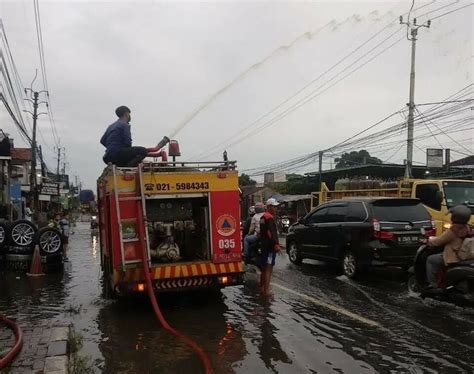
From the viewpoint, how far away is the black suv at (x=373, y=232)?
1010 centimetres

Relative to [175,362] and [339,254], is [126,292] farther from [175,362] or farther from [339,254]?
[339,254]

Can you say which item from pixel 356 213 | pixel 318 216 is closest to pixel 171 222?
pixel 356 213

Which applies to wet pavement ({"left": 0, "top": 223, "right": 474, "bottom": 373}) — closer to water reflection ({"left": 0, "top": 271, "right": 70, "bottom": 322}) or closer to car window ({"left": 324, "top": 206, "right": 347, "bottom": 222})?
water reflection ({"left": 0, "top": 271, "right": 70, "bottom": 322})

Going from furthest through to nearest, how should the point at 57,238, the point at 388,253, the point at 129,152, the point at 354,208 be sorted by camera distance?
the point at 57,238 → the point at 354,208 → the point at 388,253 → the point at 129,152

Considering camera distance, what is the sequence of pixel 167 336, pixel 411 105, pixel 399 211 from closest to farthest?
pixel 167 336 → pixel 399 211 → pixel 411 105

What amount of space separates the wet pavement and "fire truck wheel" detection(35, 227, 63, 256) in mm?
2048

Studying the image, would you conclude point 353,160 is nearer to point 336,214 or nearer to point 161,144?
point 336,214

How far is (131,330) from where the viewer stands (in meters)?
6.88

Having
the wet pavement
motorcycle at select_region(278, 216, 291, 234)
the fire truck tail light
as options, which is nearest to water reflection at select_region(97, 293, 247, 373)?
the wet pavement

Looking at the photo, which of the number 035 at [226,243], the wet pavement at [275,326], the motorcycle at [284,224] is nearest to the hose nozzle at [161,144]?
the number 035 at [226,243]

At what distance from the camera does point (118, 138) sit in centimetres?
834

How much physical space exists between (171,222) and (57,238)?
597 cm

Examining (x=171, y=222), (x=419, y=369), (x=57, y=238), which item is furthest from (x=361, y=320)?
(x=57, y=238)

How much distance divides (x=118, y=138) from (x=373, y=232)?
208 inches
